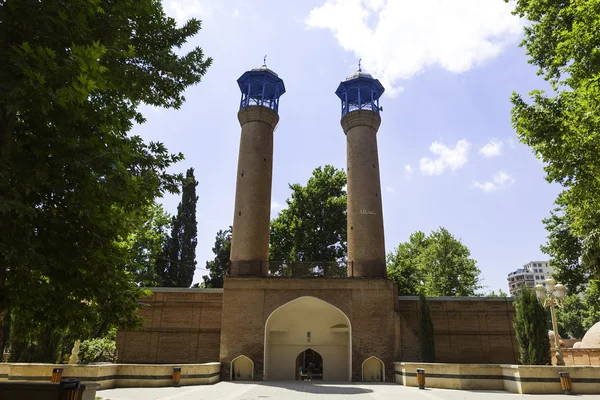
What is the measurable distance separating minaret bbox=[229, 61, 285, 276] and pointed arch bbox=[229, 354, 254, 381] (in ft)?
13.6

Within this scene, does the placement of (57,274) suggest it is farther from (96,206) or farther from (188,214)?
(188,214)

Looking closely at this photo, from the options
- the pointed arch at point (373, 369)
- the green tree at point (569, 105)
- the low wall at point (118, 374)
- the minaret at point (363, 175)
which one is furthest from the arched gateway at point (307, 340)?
the green tree at point (569, 105)

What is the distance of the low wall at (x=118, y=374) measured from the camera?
14742 millimetres

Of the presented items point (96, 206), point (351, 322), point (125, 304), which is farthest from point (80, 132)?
point (351, 322)

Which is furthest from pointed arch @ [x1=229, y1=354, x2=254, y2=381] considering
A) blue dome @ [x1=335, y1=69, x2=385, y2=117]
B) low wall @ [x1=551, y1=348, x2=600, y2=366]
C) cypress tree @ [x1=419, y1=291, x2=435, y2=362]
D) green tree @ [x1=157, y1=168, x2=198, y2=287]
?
low wall @ [x1=551, y1=348, x2=600, y2=366]

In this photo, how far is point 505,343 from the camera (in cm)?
2222

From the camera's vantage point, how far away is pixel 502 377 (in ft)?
50.9

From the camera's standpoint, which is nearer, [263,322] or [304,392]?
[304,392]

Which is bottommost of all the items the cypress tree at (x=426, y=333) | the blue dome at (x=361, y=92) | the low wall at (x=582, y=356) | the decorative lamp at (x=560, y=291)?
the low wall at (x=582, y=356)

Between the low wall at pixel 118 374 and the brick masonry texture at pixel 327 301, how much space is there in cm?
256

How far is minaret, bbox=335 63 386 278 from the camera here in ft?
74.0

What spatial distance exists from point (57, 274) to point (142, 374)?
33.1ft

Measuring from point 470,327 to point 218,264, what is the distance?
88.2 ft

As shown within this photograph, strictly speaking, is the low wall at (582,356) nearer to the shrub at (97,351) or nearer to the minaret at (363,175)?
the minaret at (363,175)
